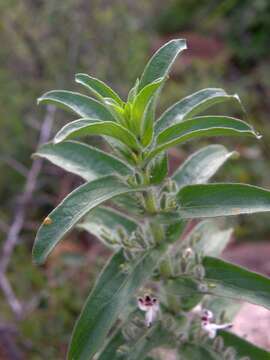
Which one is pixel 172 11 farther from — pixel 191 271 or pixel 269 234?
pixel 191 271

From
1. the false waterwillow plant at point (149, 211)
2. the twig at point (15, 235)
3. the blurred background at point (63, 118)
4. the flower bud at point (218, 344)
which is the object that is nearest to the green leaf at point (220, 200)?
the false waterwillow plant at point (149, 211)

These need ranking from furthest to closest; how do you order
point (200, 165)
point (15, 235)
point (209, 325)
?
point (15, 235)
point (200, 165)
point (209, 325)

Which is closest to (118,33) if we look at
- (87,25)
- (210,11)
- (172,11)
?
(87,25)

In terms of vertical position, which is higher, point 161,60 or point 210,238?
point 161,60

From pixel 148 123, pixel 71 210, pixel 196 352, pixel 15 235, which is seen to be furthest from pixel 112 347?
pixel 15 235

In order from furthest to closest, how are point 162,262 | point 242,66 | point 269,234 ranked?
1. point 242,66
2. point 269,234
3. point 162,262

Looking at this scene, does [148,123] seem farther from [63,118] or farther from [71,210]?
[63,118]

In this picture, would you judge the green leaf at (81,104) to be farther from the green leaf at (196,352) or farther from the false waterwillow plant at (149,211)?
the green leaf at (196,352)
